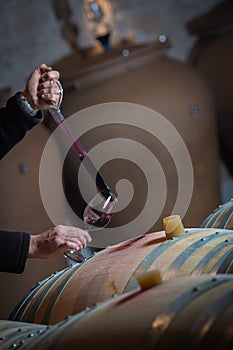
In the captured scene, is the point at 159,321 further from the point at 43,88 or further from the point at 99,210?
the point at 43,88

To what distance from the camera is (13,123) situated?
170cm

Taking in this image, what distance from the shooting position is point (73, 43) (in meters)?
3.65

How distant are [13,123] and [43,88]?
0.53 ft

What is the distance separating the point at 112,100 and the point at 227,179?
921mm

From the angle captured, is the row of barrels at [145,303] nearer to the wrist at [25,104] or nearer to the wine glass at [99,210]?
the wine glass at [99,210]

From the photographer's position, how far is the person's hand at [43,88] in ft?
5.08

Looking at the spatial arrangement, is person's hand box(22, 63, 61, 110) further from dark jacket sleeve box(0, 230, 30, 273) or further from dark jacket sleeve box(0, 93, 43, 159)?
dark jacket sleeve box(0, 230, 30, 273)

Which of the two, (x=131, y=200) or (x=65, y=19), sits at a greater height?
(x=65, y=19)

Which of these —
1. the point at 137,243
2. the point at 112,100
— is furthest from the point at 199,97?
the point at 137,243

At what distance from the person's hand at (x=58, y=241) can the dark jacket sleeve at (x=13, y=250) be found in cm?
2

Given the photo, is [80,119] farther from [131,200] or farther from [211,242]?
[211,242]

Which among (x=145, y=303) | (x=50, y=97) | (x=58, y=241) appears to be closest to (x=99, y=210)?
(x=58, y=241)

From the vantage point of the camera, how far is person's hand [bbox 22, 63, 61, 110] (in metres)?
1.55

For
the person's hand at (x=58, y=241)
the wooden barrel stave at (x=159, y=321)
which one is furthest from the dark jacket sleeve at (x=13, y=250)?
the wooden barrel stave at (x=159, y=321)
